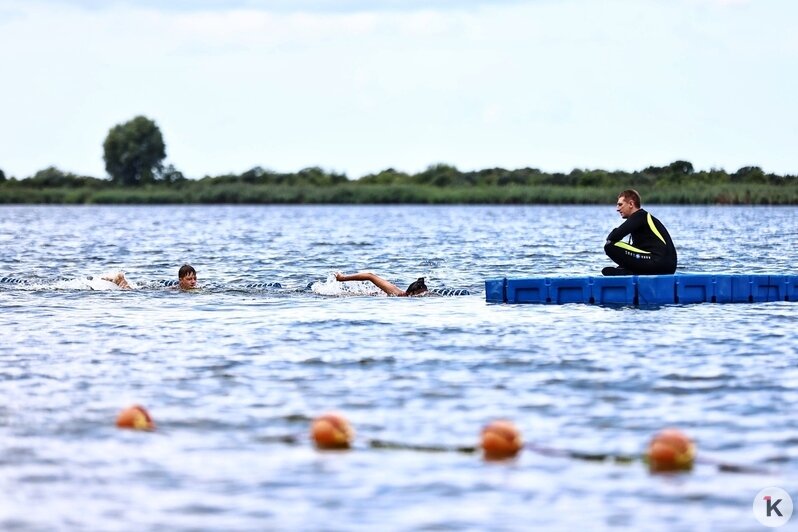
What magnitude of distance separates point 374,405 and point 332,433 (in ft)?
5.44

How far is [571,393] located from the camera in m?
12.8

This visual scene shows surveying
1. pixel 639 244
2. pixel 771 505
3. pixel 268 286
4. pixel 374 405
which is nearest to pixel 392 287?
pixel 268 286

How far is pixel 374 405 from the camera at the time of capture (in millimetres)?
12297

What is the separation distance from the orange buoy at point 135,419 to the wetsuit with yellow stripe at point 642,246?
10.4m

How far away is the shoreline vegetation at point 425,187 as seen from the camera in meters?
77.1

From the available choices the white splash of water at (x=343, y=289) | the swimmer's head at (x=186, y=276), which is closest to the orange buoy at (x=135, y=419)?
the white splash of water at (x=343, y=289)

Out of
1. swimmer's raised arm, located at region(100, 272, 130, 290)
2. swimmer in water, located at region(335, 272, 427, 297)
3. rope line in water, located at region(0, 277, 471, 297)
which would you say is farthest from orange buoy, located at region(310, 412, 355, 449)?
swimmer's raised arm, located at region(100, 272, 130, 290)

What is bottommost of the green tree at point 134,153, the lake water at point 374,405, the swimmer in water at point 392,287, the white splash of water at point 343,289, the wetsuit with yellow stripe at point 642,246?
the lake water at point 374,405

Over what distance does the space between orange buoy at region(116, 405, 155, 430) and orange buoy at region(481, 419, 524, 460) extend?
110 inches

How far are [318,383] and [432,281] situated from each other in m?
13.8

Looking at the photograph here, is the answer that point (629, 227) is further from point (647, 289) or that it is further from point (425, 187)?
point (425, 187)

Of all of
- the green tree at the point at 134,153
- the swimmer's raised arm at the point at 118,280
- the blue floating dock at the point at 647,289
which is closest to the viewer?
the blue floating dock at the point at 647,289

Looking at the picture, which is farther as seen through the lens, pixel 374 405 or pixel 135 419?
pixel 374 405

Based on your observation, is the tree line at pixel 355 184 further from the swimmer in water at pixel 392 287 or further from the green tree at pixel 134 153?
the swimmer in water at pixel 392 287
